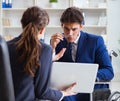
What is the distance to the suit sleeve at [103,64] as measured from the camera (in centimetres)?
203

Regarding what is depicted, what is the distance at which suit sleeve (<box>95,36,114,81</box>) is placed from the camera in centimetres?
203

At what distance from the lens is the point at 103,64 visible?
6.82ft

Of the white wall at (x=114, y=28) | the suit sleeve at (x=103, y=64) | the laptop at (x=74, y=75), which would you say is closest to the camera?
the laptop at (x=74, y=75)

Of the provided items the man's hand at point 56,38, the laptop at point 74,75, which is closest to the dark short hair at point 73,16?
the man's hand at point 56,38

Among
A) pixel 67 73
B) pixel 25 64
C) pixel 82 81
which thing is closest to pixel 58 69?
pixel 67 73

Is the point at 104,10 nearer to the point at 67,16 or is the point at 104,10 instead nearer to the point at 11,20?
the point at 11,20

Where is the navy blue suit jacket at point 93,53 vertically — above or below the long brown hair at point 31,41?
below

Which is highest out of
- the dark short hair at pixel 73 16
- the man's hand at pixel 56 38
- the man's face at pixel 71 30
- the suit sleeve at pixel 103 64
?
the dark short hair at pixel 73 16

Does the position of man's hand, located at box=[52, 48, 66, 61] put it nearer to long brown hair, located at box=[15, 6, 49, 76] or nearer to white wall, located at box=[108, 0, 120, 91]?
long brown hair, located at box=[15, 6, 49, 76]

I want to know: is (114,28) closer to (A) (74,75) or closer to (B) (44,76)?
(A) (74,75)

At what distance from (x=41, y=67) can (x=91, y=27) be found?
14.7 feet

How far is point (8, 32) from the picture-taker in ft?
19.6

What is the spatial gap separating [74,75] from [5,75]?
649 millimetres

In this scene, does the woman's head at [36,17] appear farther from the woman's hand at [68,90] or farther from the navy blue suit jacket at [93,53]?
the navy blue suit jacket at [93,53]
